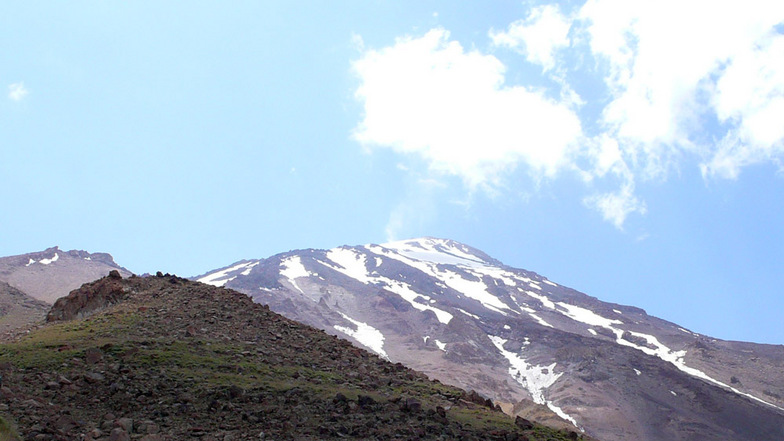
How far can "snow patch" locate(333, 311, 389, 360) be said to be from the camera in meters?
132

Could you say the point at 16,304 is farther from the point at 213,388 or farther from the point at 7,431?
the point at 7,431

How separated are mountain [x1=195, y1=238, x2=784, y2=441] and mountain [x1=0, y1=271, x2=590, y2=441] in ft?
189

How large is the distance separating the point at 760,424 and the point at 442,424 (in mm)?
97831

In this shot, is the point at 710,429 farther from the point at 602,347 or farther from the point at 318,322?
the point at 318,322

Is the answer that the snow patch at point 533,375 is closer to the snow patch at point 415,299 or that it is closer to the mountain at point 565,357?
the mountain at point 565,357

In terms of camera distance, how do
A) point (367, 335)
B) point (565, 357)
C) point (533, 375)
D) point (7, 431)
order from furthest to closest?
1. point (367, 335)
2. point (565, 357)
3. point (533, 375)
4. point (7, 431)

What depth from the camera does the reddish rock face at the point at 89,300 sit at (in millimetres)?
27328

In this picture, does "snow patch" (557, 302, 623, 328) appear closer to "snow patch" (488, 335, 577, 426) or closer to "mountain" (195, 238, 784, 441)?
"mountain" (195, 238, 784, 441)

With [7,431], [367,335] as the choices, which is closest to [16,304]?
[7,431]

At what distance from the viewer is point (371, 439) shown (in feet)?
47.6

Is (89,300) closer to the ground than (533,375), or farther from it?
closer to the ground

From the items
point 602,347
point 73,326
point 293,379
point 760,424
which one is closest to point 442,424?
point 293,379

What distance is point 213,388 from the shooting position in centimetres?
1634

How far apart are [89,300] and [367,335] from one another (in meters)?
117
